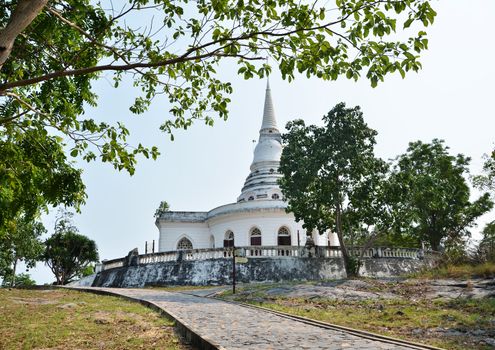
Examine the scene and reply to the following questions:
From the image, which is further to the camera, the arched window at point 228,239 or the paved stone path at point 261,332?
the arched window at point 228,239

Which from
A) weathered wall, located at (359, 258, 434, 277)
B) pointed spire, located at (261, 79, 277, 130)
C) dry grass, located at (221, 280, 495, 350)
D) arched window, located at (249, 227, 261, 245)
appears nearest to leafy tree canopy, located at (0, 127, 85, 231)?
dry grass, located at (221, 280, 495, 350)

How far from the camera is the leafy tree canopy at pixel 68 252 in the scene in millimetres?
37719

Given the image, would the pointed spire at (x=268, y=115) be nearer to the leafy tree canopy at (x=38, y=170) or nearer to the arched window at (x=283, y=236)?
the arched window at (x=283, y=236)

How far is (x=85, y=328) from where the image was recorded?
27.3 feet

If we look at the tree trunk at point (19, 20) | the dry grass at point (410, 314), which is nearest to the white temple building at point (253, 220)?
the dry grass at point (410, 314)

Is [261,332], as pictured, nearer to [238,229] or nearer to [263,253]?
[263,253]

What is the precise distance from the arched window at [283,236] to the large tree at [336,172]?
1120 centimetres

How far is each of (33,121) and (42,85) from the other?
999 millimetres

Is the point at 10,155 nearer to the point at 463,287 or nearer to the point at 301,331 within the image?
the point at 301,331

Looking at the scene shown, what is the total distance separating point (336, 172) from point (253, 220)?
13.6 metres

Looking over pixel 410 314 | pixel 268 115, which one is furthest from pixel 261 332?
pixel 268 115

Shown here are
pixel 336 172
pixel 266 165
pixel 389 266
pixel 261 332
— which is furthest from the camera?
pixel 266 165

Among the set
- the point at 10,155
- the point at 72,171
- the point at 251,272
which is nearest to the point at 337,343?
the point at 72,171

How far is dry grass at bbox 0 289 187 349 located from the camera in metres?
6.85
